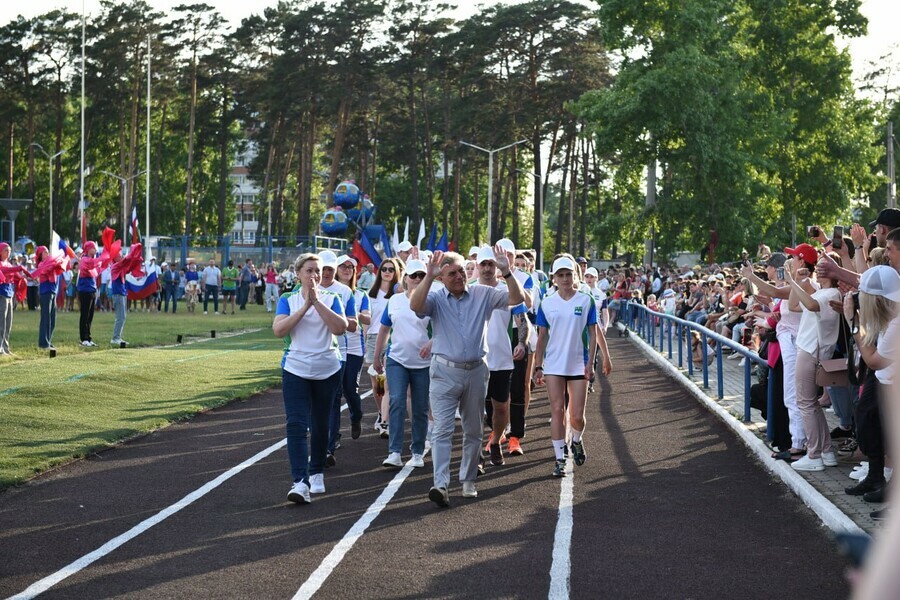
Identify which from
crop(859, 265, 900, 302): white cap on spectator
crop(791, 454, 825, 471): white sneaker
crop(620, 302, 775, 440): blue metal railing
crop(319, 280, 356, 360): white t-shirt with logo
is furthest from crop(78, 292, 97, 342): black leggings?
crop(859, 265, 900, 302): white cap on spectator

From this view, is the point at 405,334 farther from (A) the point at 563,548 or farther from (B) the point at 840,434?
(B) the point at 840,434

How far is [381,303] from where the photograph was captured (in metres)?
12.6

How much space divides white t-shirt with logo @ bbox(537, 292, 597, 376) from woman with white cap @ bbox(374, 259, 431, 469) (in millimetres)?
1062

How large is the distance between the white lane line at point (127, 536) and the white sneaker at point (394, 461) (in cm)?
125

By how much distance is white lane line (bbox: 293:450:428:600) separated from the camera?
6.43 metres

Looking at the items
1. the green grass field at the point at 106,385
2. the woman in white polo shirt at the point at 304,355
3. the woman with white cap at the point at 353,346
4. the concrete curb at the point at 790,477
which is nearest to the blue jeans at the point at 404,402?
the woman with white cap at the point at 353,346

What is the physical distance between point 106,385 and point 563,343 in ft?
26.9

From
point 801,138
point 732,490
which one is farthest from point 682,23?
point 732,490

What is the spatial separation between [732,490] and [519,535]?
256 centimetres

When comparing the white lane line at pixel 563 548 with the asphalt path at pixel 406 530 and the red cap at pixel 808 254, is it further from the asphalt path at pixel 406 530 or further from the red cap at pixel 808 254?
the red cap at pixel 808 254

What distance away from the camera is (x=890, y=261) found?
8000 mm

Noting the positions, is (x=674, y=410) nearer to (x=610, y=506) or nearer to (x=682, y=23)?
(x=610, y=506)

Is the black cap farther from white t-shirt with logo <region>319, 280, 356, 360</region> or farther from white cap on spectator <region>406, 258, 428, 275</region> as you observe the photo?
white t-shirt with logo <region>319, 280, 356, 360</region>

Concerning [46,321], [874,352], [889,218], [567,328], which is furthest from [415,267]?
[46,321]
